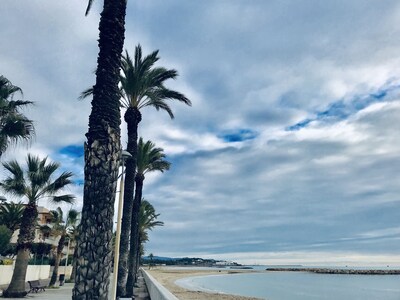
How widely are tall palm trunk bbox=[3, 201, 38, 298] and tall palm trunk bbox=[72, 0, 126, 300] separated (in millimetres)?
15386

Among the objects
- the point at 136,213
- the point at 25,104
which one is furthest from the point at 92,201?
the point at 136,213

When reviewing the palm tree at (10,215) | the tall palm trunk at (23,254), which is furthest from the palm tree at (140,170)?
the palm tree at (10,215)

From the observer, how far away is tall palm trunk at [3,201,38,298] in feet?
64.3

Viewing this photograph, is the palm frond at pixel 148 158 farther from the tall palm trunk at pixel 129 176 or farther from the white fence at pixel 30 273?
the white fence at pixel 30 273

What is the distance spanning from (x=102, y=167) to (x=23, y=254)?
16.0 meters

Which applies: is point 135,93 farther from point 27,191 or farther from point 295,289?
point 295,289

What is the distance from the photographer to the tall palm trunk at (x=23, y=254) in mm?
19609

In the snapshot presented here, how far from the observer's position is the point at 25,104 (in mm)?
17922

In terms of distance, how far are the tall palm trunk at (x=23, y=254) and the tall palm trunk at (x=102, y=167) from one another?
606 inches

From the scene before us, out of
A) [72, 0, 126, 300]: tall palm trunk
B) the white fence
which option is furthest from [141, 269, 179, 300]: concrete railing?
the white fence

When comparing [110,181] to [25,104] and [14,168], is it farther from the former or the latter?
[14,168]

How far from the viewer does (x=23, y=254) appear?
20.3m

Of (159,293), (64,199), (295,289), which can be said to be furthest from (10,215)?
(295,289)

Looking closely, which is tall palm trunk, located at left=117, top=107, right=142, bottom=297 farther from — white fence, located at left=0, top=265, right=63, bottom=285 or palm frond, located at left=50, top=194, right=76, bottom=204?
white fence, located at left=0, top=265, right=63, bottom=285
